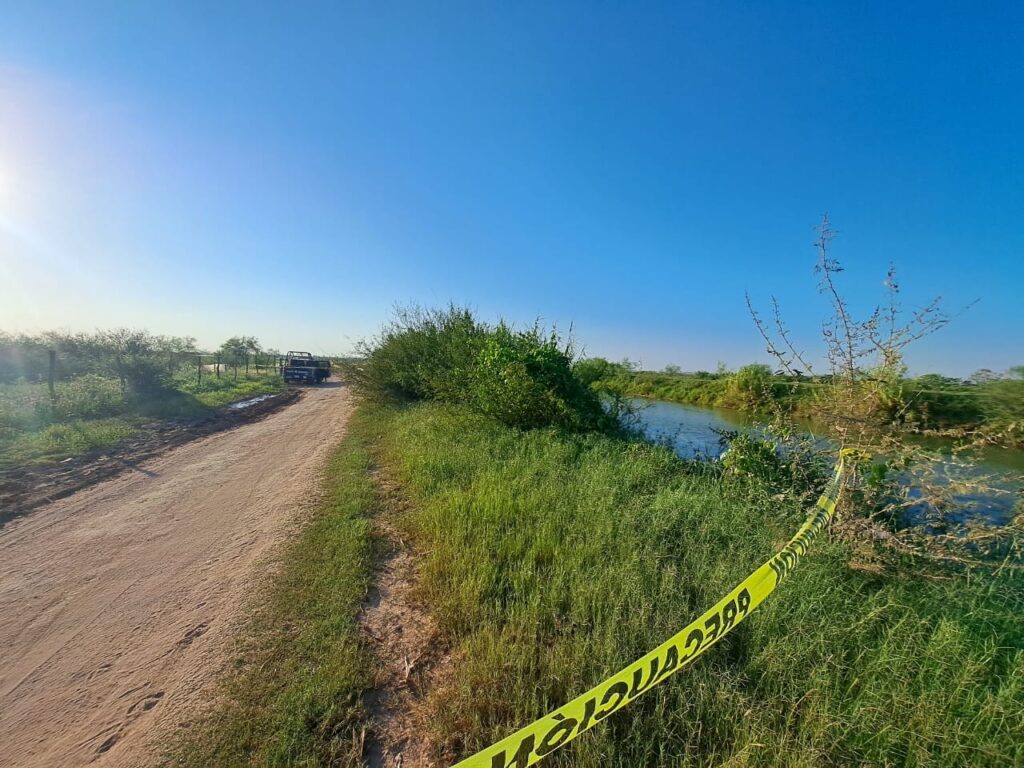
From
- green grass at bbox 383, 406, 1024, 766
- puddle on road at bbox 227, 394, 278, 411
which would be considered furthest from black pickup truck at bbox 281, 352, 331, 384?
green grass at bbox 383, 406, 1024, 766

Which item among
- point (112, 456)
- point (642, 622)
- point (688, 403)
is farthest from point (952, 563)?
point (688, 403)

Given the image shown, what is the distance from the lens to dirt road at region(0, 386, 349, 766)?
2.21 m

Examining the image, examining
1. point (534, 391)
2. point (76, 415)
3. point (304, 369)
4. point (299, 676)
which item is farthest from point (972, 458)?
point (304, 369)

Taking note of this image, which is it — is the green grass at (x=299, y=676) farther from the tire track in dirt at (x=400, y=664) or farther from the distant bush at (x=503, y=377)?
the distant bush at (x=503, y=377)

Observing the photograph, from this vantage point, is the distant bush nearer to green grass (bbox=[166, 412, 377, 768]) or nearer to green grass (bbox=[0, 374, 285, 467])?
green grass (bbox=[166, 412, 377, 768])

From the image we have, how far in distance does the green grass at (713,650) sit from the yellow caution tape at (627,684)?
386 mm

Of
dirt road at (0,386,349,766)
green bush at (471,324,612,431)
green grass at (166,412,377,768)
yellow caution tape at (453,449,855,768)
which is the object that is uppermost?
green bush at (471,324,612,431)

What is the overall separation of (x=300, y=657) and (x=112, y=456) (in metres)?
8.07

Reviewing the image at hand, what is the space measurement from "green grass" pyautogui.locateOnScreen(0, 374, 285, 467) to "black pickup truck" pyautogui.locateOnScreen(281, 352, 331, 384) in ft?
35.2

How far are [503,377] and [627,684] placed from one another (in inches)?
289

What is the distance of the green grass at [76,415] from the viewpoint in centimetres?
750

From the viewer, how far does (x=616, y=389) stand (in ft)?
37.3

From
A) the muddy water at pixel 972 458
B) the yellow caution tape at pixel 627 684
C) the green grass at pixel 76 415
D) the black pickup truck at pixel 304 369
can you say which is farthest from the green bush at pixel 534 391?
the black pickup truck at pixel 304 369

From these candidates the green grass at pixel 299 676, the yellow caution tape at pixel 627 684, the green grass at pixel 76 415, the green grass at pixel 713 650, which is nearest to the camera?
the yellow caution tape at pixel 627 684
